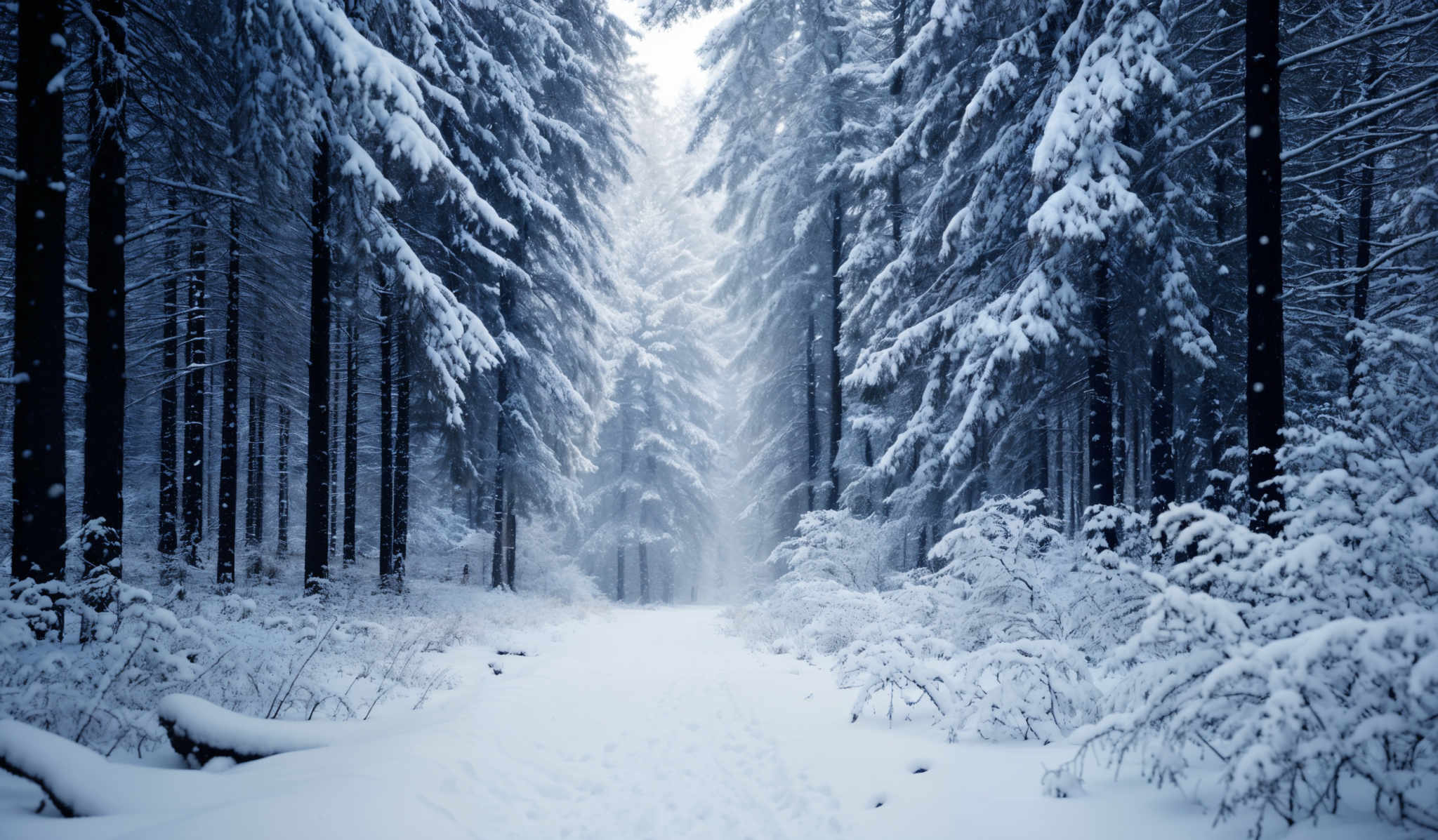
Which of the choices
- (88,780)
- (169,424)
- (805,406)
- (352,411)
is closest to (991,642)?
(88,780)

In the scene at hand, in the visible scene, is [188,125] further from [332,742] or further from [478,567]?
[478,567]

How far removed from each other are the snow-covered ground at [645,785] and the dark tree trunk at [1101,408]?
18.2ft

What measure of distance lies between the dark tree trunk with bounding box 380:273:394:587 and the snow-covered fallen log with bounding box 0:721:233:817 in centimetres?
1013

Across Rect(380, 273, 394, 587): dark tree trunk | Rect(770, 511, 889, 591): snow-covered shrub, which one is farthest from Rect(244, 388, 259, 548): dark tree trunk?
Rect(770, 511, 889, 591): snow-covered shrub

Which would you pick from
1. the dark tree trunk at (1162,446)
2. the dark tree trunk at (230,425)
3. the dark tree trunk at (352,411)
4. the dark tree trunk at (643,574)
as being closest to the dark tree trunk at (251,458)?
the dark tree trunk at (352,411)

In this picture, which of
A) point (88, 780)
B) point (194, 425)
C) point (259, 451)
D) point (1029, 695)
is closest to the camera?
point (88, 780)

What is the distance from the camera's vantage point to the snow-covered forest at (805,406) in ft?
10.6

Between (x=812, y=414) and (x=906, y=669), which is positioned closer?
(x=906, y=669)

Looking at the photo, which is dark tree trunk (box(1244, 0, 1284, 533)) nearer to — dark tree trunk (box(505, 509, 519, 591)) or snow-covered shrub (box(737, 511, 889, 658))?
snow-covered shrub (box(737, 511, 889, 658))

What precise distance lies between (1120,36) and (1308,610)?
743 centimetres

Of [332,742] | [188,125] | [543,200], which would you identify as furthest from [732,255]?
[332,742]

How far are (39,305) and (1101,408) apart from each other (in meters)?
12.1

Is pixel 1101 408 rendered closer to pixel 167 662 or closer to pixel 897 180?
pixel 897 180

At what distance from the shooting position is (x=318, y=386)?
33.1ft
